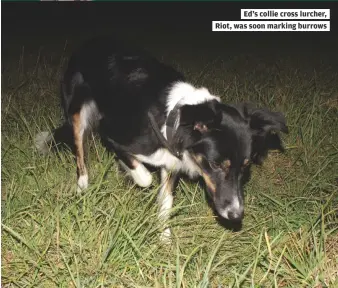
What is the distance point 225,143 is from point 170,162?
0.61 m

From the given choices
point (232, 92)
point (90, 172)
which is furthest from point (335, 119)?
point (90, 172)

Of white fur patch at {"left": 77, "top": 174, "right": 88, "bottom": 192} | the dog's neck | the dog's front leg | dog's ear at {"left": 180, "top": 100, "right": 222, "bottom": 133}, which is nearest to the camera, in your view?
dog's ear at {"left": 180, "top": 100, "right": 222, "bottom": 133}

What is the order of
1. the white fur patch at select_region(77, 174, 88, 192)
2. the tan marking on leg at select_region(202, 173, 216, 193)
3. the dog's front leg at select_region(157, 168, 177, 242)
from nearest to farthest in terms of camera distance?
the tan marking on leg at select_region(202, 173, 216, 193), the dog's front leg at select_region(157, 168, 177, 242), the white fur patch at select_region(77, 174, 88, 192)

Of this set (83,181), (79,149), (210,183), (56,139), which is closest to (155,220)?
(210,183)

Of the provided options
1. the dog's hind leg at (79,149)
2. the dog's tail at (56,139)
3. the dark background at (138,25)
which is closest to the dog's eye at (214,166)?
the dog's hind leg at (79,149)

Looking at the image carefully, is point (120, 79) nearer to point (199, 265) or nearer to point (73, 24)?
point (199, 265)

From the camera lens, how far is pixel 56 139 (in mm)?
4438

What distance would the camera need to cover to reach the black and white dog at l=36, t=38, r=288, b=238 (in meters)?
3.31

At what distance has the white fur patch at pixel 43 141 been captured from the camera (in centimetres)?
410

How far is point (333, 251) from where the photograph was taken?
3.26 meters

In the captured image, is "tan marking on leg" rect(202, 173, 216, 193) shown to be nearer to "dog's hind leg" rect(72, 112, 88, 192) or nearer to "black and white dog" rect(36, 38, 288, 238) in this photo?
"black and white dog" rect(36, 38, 288, 238)

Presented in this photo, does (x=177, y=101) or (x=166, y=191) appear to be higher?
(x=177, y=101)

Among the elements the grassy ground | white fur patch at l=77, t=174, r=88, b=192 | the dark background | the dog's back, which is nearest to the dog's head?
the grassy ground

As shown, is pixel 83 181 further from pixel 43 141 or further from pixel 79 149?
pixel 43 141
